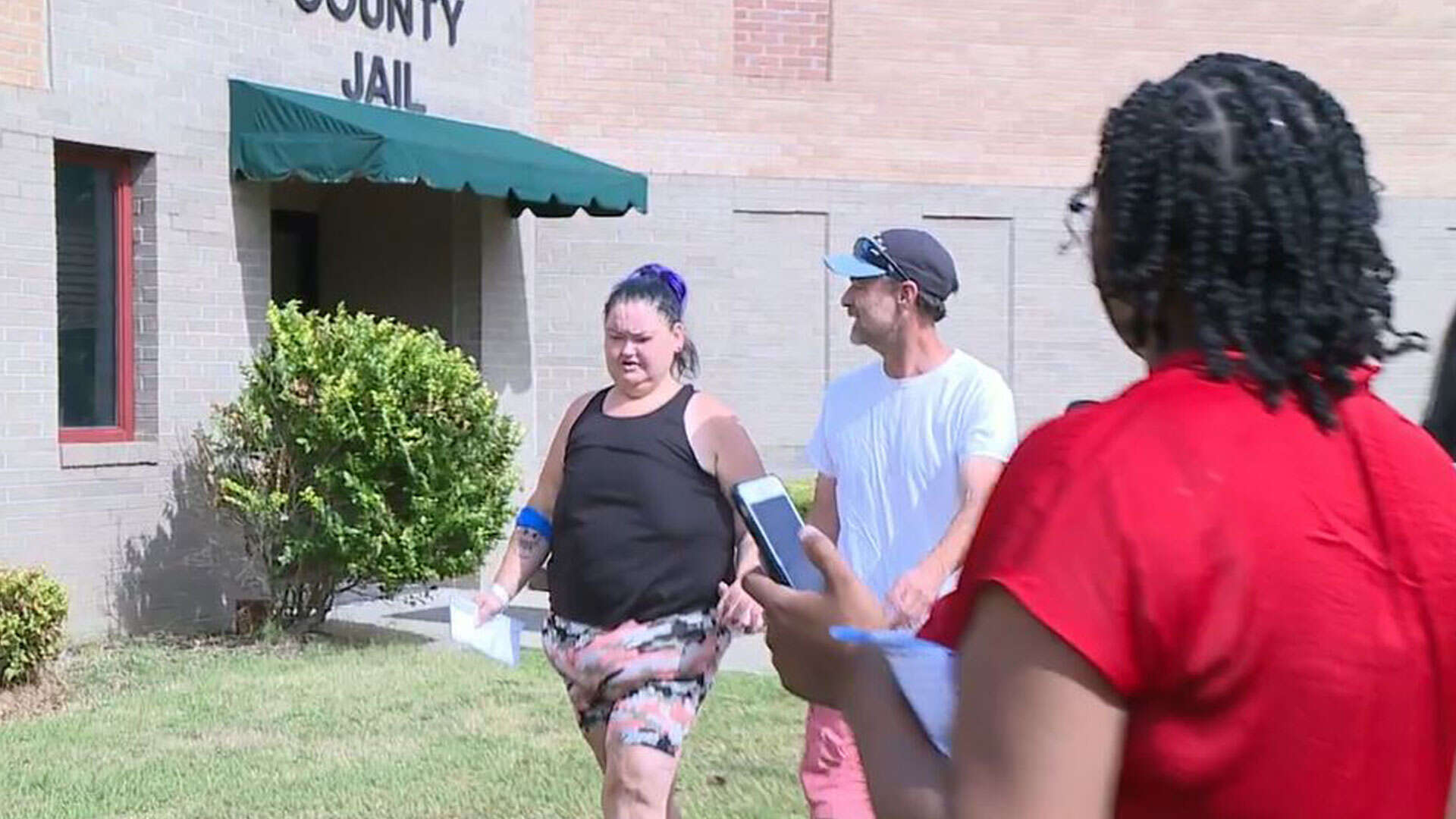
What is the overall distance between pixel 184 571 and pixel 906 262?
275 inches

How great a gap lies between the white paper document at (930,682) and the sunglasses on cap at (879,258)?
3139 millimetres

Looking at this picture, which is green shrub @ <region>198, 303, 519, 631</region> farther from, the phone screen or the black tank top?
the phone screen

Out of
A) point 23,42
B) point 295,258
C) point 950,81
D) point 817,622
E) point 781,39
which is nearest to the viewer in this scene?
Answer: point 817,622

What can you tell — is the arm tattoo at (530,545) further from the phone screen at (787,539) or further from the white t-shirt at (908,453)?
the phone screen at (787,539)

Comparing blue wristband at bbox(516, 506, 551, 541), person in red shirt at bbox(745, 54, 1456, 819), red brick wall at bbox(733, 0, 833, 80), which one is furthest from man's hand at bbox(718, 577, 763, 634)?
red brick wall at bbox(733, 0, 833, 80)

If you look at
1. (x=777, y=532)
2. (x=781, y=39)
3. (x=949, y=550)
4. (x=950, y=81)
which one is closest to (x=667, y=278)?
(x=949, y=550)

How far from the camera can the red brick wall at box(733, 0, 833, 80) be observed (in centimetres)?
1527

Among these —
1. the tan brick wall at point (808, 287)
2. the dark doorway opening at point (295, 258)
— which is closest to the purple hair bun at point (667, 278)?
the dark doorway opening at point (295, 258)

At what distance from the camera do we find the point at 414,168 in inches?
431

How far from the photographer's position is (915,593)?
4449 mm

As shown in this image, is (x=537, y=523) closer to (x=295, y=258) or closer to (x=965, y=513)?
(x=965, y=513)

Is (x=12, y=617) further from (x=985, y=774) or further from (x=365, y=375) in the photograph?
(x=985, y=774)

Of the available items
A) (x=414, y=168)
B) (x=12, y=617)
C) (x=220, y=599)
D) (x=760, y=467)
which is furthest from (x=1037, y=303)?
(x=760, y=467)

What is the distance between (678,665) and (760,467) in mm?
595
